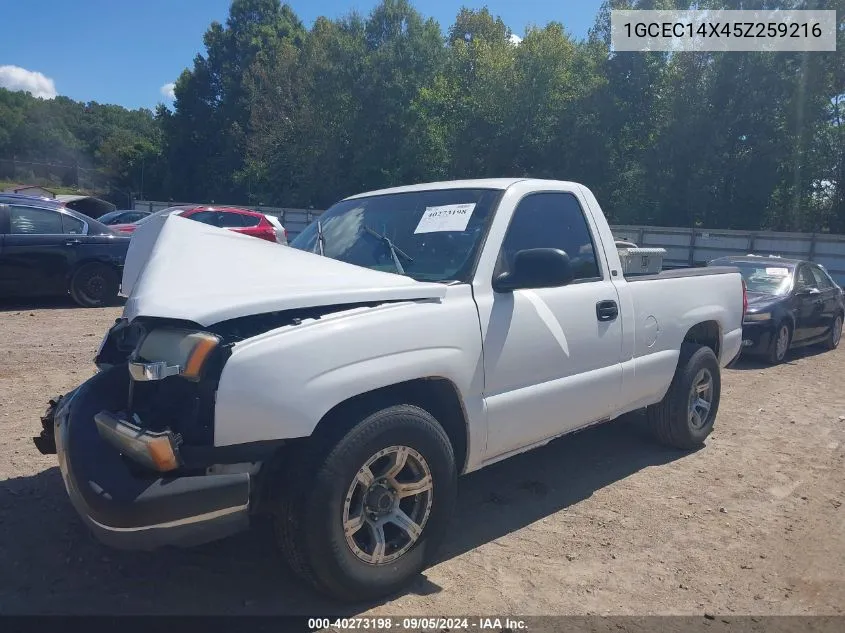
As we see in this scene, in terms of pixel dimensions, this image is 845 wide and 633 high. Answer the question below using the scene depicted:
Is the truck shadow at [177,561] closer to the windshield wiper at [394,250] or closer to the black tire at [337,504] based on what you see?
the black tire at [337,504]

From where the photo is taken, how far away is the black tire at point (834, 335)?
35.9 ft

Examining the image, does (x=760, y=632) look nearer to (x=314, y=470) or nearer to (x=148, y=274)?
(x=314, y=470)

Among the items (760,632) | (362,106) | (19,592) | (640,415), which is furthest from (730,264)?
(362,106)

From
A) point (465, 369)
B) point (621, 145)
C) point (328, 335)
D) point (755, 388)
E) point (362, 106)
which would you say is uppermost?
point (362, 106)

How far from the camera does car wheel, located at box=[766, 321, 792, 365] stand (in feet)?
30.4

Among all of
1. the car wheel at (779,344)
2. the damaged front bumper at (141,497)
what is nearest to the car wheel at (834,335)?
the car wheel at (779,344)

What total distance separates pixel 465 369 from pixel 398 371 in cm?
43

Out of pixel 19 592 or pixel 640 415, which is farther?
pixel 640 415

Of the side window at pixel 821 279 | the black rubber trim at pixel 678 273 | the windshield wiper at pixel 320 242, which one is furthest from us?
the side window at pixel 821 279

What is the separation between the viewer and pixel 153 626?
289cm

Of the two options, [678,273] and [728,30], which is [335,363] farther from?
[728,30]

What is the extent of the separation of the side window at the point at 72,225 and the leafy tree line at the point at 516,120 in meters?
24.8

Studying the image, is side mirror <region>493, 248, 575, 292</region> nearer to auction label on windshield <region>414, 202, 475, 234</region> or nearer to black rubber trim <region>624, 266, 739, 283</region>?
auction label on windshield <region>414, 202, 475, 234</region>

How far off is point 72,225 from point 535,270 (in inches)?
346
